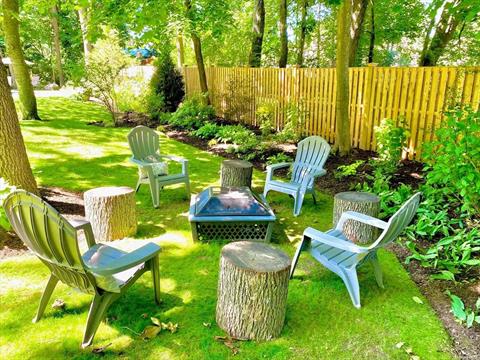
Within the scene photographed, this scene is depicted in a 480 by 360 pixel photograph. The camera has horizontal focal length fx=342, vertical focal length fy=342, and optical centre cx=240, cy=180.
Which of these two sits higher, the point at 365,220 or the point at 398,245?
the point at 365,220

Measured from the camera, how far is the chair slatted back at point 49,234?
6.66 feet

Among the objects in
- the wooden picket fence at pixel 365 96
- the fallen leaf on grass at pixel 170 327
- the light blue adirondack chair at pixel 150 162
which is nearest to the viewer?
the fallen leaf on grass at pixel 170 327

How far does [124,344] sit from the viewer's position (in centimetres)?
237

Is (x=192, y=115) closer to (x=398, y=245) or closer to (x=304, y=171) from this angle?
(x=304, y=171)

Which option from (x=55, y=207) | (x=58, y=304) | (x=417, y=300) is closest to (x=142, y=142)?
(x=55, y=207)

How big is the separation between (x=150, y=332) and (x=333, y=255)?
5.38 feet

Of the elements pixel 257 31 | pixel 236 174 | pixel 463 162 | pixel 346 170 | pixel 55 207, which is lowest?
pixel 55 207

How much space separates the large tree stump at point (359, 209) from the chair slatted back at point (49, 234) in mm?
2765

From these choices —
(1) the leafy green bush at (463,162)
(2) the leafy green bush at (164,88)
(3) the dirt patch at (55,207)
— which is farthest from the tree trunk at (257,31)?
→ (1) the leafy green bush at (463,162)

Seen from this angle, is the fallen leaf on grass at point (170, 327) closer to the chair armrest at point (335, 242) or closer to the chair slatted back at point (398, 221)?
the chair armrest at point (335, 242)

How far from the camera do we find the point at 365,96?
23.1 feet

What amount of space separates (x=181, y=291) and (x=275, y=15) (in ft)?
63.3

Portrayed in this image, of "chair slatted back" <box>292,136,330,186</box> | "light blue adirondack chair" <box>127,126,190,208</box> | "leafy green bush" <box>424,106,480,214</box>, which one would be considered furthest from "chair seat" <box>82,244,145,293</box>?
"leafy green bush" <box>424,106,480,214</box>

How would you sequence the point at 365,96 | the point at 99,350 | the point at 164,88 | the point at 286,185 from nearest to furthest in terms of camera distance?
1. the point at 99,350
2. the point at 286,185
3. the point at 365,96
4. the point at 164,88
